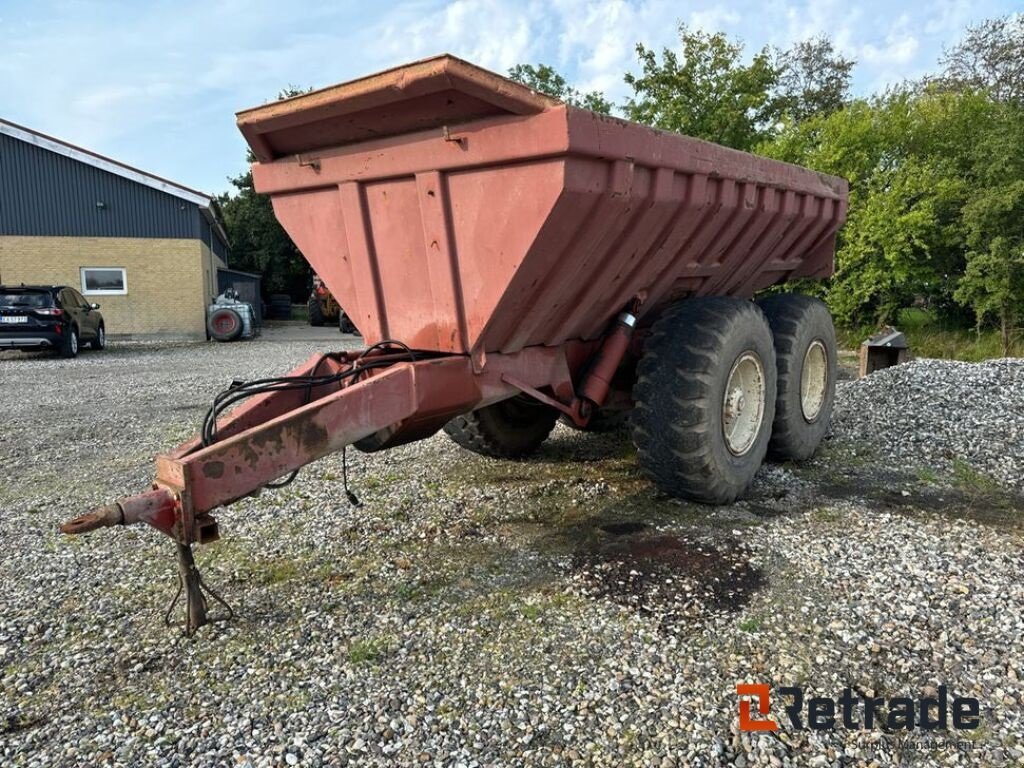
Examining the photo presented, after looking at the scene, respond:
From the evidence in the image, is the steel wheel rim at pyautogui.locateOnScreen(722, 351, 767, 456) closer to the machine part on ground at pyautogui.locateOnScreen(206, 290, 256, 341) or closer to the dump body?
the dump body

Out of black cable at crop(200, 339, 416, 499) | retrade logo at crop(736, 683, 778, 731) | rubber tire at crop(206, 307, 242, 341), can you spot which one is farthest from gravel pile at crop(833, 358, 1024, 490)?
rubber tire at crop(206, 307, 242, 341)

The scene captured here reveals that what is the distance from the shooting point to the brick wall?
19.7m

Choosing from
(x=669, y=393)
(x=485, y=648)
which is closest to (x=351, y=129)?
(x=669, y=393)

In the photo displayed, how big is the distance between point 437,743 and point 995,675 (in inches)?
80.6

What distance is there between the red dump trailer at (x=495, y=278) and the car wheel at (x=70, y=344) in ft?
42.7

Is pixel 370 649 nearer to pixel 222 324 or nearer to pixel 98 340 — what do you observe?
pixel 98 340

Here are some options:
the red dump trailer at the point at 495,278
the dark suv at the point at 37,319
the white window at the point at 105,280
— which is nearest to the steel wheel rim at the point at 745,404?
the red dump trailer at the point at 495,278

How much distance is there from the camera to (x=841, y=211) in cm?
577

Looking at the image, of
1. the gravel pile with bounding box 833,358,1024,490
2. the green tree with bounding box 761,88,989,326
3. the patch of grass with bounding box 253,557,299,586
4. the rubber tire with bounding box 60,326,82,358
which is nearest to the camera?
the patch of grass with bounding box 253,557,299,586

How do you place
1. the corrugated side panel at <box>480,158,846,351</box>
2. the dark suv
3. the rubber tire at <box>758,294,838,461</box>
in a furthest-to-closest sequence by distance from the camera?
the dark suv
the rubber tire at <box>758,294,838,461</box>
the corrugated side panel at <box>480,158,846,351</box>

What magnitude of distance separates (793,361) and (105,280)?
20093 millimetres

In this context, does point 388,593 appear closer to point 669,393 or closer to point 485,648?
point 485,648

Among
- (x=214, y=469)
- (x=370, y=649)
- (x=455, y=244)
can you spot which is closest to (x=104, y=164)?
(x=455, y=244)

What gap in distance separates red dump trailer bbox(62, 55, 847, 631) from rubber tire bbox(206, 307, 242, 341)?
17.4 metres
